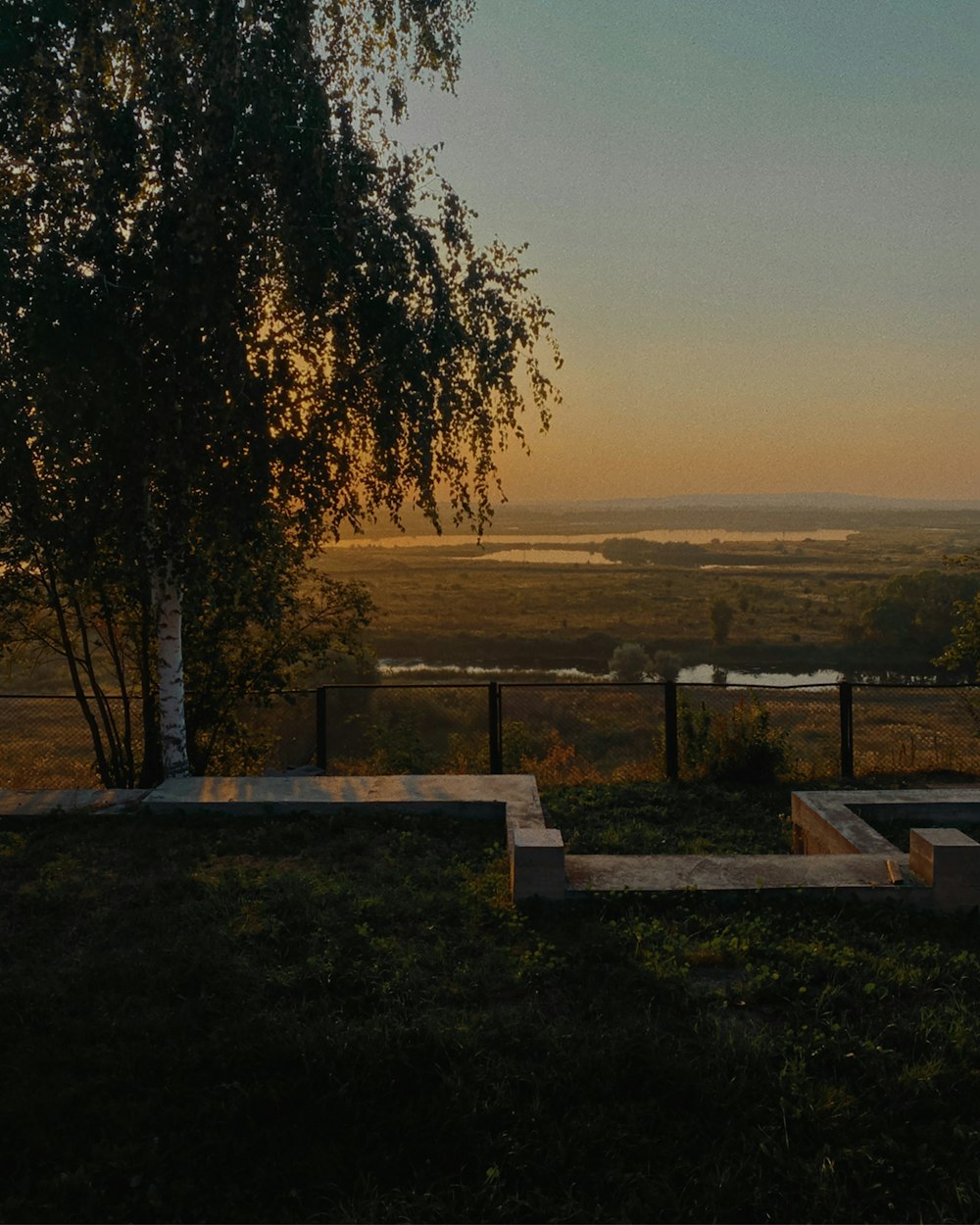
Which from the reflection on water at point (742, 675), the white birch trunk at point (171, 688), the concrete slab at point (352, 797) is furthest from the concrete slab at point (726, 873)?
the reflection on water at point (742, 675)

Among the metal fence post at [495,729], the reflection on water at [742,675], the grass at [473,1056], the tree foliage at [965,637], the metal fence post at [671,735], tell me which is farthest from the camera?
the reflection on water at [742,675]

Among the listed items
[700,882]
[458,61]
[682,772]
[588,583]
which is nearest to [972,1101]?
[700,882]

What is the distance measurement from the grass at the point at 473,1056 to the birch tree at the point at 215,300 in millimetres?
4179

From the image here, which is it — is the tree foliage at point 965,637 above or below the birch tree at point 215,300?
below

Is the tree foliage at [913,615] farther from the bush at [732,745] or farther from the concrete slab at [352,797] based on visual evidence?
the concrete slab at [352,797]

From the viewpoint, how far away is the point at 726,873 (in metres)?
6.72

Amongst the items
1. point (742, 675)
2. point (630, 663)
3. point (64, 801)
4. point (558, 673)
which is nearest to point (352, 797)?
point (64, 801)

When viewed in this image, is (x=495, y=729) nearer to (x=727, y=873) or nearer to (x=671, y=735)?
(x=671, y=735)

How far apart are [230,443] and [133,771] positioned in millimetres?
4609

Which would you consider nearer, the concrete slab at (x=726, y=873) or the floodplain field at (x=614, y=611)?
the concrete slab at (x=726, y=873)

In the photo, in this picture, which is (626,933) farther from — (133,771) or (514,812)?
(133,771)

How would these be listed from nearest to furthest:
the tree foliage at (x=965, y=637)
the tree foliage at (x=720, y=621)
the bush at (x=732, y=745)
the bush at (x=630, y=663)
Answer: the bush at (x=732, y=745) → the tree foliage at (x=965, y=637) → the bush at (x=630, y=663) → the tree foliage at (x=720, y=621)

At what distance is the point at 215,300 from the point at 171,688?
4.24 metres

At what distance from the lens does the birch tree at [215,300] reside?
855 centimetres
